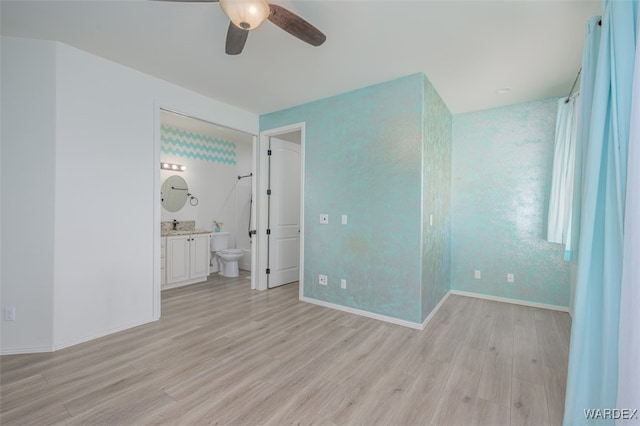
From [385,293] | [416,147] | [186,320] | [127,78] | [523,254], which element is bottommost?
[186,320]

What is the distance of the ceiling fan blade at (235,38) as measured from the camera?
5.77 ft

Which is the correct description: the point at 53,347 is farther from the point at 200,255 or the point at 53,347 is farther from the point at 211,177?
the point at 211,177

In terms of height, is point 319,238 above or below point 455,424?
above

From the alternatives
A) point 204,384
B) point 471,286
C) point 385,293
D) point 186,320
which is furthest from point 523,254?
point 186,320

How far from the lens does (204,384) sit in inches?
75.6

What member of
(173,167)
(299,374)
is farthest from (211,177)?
(299,374)

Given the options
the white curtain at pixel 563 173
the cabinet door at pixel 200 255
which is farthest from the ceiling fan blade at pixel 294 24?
the cabinet door at pixel 200 255

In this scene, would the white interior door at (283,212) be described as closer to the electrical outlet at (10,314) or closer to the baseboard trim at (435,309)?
the baseboard trim at (435,309)

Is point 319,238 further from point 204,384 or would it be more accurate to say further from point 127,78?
point 127,78

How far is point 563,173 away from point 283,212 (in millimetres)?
3527

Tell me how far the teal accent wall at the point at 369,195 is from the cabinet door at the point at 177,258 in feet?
6.68

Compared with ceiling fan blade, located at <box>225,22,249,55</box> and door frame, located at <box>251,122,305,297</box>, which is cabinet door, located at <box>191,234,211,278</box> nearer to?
door frame, located at <box>251,122,305,297</box>

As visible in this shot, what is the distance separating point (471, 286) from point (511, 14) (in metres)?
3.23

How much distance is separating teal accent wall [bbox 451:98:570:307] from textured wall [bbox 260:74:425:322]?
155cm
